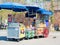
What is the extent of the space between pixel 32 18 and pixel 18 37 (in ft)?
13.8

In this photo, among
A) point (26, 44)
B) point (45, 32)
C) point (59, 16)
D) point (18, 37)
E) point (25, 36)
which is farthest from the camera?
point (59, 16)

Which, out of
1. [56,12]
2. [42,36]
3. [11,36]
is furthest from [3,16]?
[11,36]

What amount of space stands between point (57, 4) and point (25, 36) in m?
32.3

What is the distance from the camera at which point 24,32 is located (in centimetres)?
2002

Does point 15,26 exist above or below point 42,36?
above

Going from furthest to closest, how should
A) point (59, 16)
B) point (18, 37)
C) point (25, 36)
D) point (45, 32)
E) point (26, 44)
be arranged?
point (59, 16)
point (45, 32)
point (25, 36)
point (18, 37)
point (26, 44)

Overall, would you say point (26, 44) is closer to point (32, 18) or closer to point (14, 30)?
point (14, 30)

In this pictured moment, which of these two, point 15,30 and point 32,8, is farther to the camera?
point 32,8

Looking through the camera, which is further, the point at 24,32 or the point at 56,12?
the point at 56,12

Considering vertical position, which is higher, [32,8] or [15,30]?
[32,8]

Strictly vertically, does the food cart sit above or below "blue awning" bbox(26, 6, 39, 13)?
below

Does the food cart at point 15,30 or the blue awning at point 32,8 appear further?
the blue awning at point 32,8

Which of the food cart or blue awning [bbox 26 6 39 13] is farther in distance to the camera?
blue awning [bbox 26 6 39 13]

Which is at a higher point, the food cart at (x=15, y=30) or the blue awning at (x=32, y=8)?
the blue awning at (x=32, y=8)
